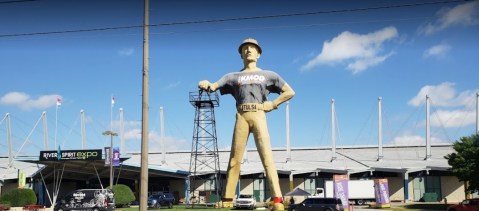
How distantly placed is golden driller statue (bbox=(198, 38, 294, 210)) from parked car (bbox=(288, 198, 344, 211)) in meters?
16.7

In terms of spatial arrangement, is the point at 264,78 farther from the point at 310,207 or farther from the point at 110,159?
the point at 110,159

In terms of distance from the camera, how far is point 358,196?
49.0 meters

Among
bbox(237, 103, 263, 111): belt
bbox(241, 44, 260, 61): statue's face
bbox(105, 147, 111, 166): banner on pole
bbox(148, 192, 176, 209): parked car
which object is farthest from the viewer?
bbox(148, 192, 176, 209): parked car

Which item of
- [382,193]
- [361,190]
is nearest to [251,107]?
[382,193]

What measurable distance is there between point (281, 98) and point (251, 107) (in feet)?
3.52

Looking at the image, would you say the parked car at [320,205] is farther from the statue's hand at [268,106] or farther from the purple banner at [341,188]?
the statue's hand at [268,106]

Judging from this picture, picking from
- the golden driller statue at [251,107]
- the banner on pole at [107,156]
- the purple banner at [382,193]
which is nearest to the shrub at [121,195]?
the banner on pole at [107,156]

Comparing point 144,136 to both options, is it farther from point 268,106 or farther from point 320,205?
point 320,205

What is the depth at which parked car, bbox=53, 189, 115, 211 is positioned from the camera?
1337 inches

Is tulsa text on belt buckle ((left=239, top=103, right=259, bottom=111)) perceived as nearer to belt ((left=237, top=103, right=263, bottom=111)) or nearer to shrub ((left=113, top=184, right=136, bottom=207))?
belt ((left=237, top=103, right=263, bottom=111))

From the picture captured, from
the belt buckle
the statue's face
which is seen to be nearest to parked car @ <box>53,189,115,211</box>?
the belt buckle

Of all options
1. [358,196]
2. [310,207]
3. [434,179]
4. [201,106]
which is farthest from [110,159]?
[434,179]

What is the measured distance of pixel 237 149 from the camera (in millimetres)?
16297

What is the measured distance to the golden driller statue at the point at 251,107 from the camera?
16250mm
